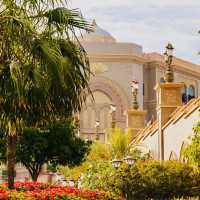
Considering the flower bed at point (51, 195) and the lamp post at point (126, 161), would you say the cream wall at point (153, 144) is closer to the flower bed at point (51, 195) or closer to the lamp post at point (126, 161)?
the lamp post at point (126, 161)

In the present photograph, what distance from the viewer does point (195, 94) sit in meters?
77.4

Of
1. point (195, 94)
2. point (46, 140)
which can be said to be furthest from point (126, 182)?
point (195, 94)

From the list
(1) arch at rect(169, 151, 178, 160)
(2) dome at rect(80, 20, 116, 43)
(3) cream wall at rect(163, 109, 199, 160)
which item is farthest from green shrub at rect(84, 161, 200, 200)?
(2) dome at rect(80, 20, 116, 43)

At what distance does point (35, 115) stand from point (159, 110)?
1431 cm

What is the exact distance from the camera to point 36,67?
14.7 meters

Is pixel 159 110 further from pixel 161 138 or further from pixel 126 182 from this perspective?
pixel 126 182

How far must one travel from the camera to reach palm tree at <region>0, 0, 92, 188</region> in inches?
557

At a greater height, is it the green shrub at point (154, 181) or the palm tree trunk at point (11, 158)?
the palm tree trunk at point (11, 158)

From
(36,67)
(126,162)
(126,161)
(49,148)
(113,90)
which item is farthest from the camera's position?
(113,90)

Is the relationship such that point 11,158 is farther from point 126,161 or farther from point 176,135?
point 176,135

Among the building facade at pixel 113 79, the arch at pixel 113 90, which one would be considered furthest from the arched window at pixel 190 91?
the arch at pixel 113 90

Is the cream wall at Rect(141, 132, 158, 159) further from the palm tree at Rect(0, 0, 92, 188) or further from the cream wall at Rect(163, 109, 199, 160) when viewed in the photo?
the palm tree at Rect(0, 0, 92, 188)

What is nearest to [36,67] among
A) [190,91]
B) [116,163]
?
[116,163]

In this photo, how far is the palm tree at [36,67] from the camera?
1414cm
